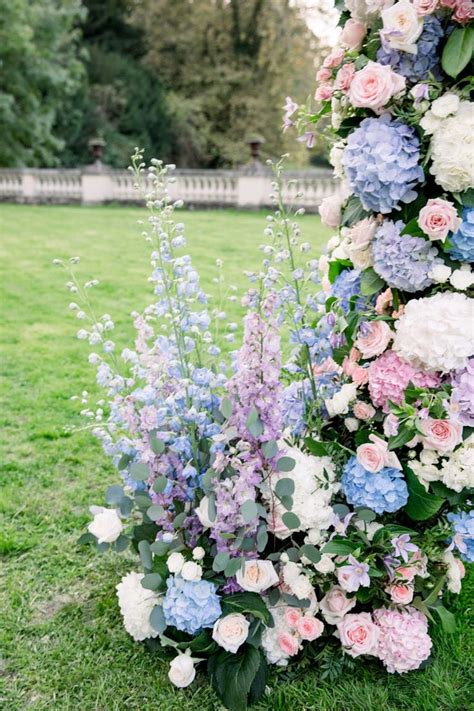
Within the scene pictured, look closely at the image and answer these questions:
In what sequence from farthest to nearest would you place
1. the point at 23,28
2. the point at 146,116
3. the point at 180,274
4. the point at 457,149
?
1. the point at 146,116
2. the point at 23,28
3. the point at 180,274
4. the point at 457,149

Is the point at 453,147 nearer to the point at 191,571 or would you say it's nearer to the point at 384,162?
the point at 384,162

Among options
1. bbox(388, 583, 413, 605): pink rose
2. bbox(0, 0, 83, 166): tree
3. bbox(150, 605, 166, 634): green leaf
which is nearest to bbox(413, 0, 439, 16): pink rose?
bbox(388, 583, 413, 605): pink rose

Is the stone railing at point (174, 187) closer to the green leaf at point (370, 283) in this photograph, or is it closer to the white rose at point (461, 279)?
the green leaf at point (370, 283)

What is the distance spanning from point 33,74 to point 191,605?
1999cm

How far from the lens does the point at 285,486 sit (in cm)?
220

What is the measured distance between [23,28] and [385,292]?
60.9 feet

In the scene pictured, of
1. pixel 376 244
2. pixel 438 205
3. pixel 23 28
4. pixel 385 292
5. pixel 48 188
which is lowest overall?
pixel 48 188

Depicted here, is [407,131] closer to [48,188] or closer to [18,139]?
[48,188]

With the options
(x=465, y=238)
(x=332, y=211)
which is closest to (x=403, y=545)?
(x=465, y=238)

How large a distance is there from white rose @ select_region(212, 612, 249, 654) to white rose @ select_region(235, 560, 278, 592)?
106 mm

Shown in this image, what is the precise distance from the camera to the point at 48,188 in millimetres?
18359

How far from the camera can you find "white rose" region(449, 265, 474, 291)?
199cm

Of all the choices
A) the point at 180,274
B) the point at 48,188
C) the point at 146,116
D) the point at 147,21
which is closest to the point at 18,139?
the point at 48,188

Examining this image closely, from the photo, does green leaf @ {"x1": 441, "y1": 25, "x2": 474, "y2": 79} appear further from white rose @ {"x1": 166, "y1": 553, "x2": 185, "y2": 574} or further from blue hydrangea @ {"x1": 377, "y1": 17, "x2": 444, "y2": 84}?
white rose @ {"x1": 166, "y1": 553, "x2": 185, "y2": 574}
